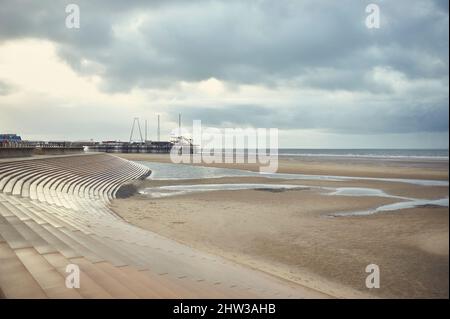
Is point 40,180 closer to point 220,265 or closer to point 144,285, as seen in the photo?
point 220,265

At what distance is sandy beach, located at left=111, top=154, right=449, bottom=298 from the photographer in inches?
224

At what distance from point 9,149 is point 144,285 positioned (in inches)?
833

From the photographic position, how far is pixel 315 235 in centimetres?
940

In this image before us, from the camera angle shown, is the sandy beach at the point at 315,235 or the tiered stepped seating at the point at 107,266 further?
the sandy beach at the point at 315,235

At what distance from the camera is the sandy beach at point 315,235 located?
5.68 m

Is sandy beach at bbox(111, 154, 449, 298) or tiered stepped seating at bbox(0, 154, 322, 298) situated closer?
tiered stepped seating at bbox(0, 154, 322, 298)

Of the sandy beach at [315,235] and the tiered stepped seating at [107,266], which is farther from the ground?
the tiered stepped seating at [107,266]

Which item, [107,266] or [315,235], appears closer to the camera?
[107,266]

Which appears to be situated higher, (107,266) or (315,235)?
(107,266)

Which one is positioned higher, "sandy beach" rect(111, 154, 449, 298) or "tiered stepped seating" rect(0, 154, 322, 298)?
"tiered stepped seating" rect(0, 154, 322, 298)

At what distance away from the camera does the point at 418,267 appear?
6.12 m
